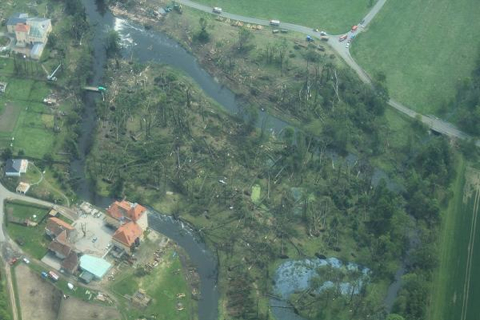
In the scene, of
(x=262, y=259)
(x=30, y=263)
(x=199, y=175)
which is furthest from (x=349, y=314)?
(x=30, y=263)

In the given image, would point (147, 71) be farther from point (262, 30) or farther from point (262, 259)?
point (262, 259)

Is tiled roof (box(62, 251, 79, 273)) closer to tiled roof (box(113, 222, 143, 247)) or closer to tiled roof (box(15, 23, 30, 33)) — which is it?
tiled roof (box(113, 222, 143, 247))

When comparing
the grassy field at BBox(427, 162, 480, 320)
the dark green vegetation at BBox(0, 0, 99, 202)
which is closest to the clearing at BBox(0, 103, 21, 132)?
the dark green vegetation at BBox(0, 0, 99, 202)

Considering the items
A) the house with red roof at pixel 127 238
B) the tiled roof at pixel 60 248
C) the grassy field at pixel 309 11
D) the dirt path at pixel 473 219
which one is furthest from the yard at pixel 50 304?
the grassy field at pixel 309 11

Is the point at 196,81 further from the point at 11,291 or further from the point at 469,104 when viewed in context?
the point at 11,291

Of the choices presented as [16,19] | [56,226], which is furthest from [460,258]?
[16,19]

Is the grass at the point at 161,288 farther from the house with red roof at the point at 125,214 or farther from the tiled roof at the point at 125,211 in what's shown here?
the tiled roof at the point at 125,211
